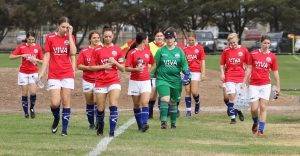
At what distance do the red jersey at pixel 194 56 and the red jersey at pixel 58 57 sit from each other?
555 cm

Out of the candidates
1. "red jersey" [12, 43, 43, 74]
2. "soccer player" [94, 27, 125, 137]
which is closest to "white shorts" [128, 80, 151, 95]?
"soccer player" [94, 27, 125, 137]

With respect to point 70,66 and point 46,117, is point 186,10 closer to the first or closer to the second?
point 46,117

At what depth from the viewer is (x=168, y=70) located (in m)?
15.5

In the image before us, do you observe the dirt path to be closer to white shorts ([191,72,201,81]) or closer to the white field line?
white shorts ([191,72,201,81])

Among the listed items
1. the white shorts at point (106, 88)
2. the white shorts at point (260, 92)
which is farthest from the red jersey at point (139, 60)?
the white shorts at point (260, 92)

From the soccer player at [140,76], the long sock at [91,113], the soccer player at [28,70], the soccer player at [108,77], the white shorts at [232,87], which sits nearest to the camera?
the soccer player at [108,77]

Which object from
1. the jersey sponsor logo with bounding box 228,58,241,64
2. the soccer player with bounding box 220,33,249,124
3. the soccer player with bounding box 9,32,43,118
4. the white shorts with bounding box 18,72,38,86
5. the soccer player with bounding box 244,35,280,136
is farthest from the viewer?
the white shorts with bounding box 18,72,38,86

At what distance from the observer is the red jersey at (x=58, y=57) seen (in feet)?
45.9

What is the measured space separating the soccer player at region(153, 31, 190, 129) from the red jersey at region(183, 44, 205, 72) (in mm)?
3490

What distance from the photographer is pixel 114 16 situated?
63.0 metres

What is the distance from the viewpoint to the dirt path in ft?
77.4

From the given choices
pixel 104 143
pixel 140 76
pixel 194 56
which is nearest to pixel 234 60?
pixel 194 56

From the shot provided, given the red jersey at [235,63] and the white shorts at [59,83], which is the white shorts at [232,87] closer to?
the red jersey at [235,63]

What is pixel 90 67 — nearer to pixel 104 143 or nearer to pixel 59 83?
pixel 59 83
